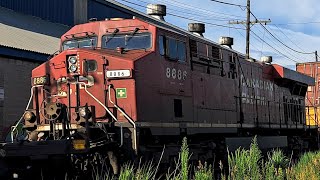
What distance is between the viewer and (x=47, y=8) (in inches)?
975

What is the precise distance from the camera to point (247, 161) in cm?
819

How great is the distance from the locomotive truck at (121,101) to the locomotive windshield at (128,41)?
2 cm

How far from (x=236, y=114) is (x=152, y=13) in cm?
2300

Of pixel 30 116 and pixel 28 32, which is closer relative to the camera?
pixel 30 116

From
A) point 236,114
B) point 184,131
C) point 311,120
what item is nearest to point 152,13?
point 311,120

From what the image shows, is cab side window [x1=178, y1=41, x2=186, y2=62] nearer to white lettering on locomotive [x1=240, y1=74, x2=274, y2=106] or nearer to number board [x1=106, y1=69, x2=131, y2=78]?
number board [x1=106, y1=69, x2=131, y2=78]

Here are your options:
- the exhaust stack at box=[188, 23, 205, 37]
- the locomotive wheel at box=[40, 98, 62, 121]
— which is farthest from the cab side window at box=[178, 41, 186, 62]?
the exhaust stack at box=[188, 23, 205, 37]

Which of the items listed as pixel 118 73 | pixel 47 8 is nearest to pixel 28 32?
pixel 47 8

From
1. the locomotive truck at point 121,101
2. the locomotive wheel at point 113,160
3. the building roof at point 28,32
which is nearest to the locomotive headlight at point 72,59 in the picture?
the locomotive truck at point 121,101

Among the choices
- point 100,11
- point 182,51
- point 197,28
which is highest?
point 197,28

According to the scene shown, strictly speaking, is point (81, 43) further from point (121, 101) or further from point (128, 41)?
point (121, 101)

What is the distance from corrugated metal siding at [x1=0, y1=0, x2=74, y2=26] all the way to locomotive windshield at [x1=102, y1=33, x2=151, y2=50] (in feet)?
44.5

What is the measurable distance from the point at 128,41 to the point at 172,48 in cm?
110

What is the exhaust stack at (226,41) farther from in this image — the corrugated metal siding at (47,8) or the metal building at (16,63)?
the metal building at (16,63)
